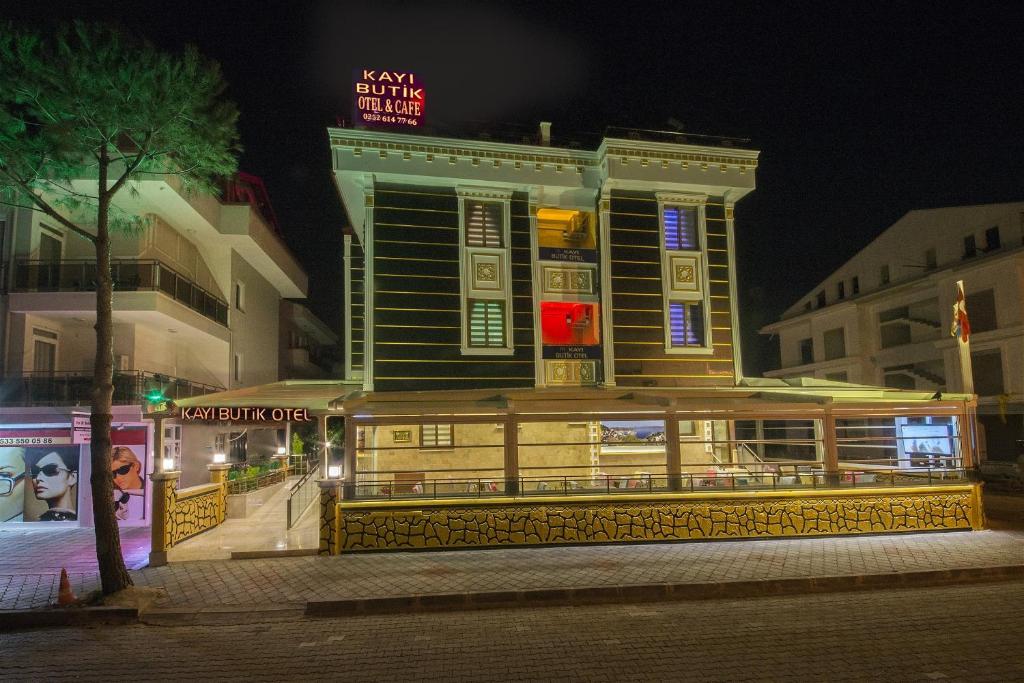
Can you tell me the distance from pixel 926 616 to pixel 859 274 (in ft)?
113

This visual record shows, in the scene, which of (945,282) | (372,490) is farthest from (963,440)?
(945,282)

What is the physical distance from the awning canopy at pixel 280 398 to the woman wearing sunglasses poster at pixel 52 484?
465 centimetres

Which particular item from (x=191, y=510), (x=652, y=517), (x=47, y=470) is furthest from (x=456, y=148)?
(x=47, y=470)

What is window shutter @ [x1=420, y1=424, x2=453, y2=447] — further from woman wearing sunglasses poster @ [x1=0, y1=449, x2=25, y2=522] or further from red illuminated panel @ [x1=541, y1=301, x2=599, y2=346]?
woman wearing sunglasses poster @ [x1=0, y1=449, x2=25, y2=522]

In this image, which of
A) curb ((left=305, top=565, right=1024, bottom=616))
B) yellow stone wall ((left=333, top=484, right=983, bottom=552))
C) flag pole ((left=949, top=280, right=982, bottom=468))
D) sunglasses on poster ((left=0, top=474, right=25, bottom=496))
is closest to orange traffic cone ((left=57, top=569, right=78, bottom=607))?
curb ((left=305, top=565, right=1024, bottom=616))

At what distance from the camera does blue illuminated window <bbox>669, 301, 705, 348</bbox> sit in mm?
17359

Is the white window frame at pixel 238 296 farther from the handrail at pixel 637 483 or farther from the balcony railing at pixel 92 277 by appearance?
the handrail at pixel 637 483

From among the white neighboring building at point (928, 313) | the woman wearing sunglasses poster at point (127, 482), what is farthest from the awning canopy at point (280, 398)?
the white neighboring building at point (928, 313)

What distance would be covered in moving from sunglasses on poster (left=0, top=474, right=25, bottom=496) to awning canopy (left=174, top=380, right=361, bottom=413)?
559cm

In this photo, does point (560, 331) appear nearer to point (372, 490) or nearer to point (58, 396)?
point (372, 490)

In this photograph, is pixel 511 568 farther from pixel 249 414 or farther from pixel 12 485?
pixel 12 485

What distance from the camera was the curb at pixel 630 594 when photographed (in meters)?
8.59

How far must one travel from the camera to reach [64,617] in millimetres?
8344

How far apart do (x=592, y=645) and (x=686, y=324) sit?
38.7 feet
